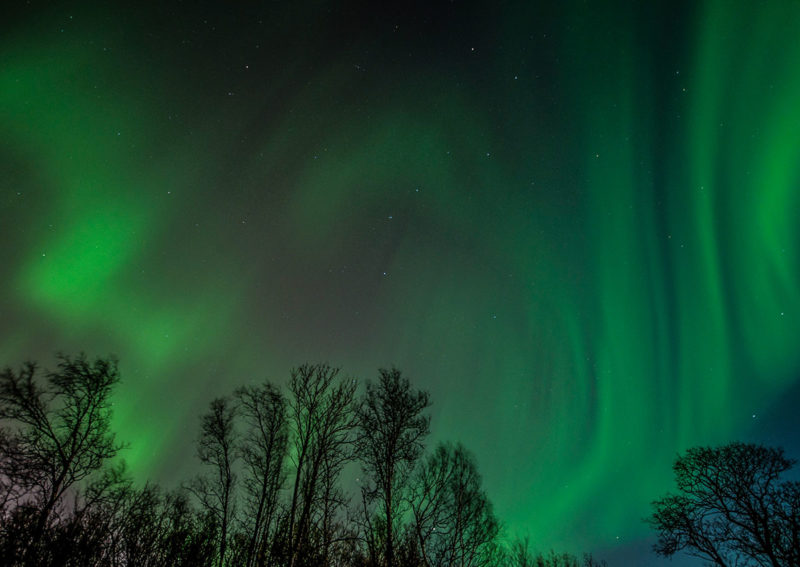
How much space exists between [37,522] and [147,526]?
3398 millimetres

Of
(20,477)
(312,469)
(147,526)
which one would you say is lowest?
(147,526)

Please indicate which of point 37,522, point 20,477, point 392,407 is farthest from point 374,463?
point 20,477

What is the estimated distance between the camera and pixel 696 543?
59.6 ft

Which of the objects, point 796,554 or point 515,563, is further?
point 515,563

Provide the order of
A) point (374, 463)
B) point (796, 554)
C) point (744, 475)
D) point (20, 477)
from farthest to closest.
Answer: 1. point (744, 475)
2. point (374, 463)
3. point (796, 554)
4. point (20, 477)

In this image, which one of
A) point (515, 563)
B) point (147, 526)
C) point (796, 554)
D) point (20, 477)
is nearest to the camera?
point (147, 526)

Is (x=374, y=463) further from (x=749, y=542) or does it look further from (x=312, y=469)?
(x=749, y=542)

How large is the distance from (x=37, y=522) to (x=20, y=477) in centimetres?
413

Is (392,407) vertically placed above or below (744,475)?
above

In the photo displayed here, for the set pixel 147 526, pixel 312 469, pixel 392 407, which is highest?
pixel 392 407

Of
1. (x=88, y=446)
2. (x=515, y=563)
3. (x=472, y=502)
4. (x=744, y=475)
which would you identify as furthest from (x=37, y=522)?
(x=744, y=475)

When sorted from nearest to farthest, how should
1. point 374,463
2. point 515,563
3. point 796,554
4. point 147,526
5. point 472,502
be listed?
point 147,526
point 796,554
point 374,463
point 472,502
point 515,563

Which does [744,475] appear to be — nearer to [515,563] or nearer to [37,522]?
[515,563]

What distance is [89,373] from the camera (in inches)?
A: 639
